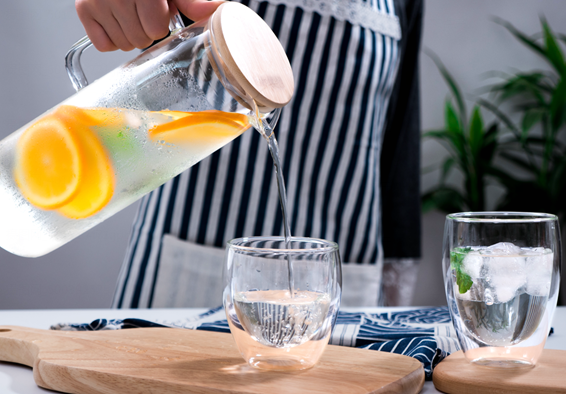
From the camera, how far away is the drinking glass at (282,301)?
0.57 m

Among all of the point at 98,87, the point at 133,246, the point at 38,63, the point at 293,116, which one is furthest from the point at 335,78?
the point at 38,63

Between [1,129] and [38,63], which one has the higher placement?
[38,63]

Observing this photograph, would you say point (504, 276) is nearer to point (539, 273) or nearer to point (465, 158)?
point (539, 273)

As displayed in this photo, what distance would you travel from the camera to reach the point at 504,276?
573mm

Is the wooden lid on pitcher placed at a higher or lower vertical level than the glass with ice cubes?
higher

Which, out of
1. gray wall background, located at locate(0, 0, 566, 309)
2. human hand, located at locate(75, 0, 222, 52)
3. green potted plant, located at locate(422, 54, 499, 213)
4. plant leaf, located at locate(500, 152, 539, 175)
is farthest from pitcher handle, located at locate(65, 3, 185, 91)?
plant leaf, located at locate(500, 152, 539, 175)

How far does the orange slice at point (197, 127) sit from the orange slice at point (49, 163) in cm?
8

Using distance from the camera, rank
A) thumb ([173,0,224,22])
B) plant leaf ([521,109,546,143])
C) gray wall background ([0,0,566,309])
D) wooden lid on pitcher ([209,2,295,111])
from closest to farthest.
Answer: wooden lid on pitcher ([209,2,295,111]) < thumb ([173,0,224,22]) < gray wall background ([0,0,566,309]) < plant leaf ([521,109,546,143])

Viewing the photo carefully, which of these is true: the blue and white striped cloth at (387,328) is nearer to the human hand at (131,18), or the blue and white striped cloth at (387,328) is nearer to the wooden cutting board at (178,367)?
the wooden cutting board at (178,367)

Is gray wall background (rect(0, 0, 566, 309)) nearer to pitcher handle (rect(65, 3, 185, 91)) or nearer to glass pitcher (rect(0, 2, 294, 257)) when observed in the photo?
pitcher handle (rect(65, 3, 185, 91))

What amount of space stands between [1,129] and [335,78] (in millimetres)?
1595

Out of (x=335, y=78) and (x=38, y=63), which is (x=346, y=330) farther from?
(x=38, y=63)

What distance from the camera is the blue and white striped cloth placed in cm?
66

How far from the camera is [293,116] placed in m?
1.25
